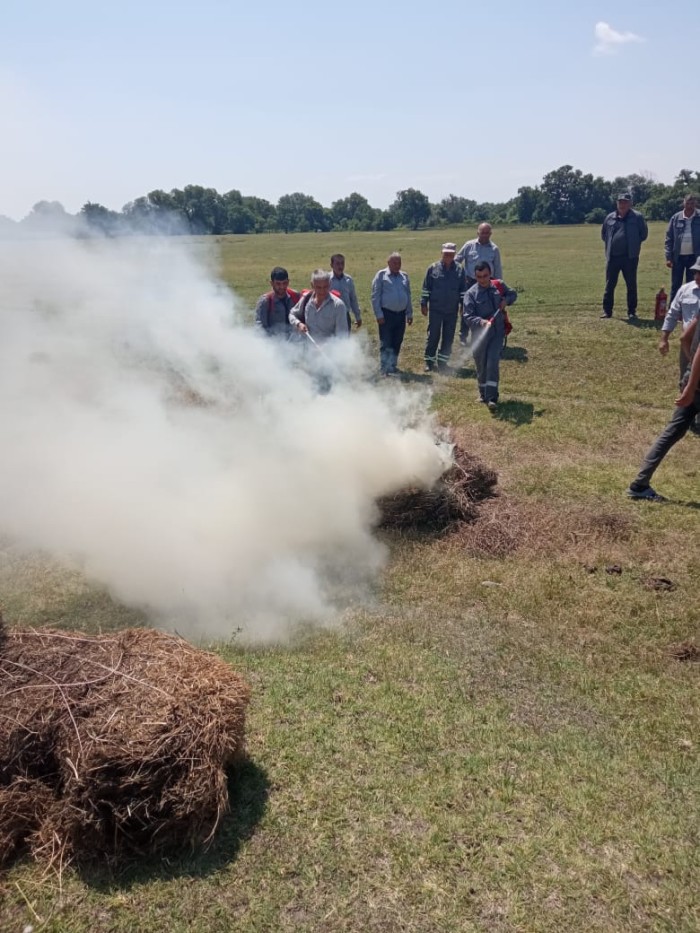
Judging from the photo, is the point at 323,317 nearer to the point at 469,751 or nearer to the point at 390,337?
the point at 390,337

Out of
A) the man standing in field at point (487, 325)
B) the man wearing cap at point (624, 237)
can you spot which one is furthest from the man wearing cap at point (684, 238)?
the man standing in field at point (487, 325)

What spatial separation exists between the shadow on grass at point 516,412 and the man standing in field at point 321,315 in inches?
107

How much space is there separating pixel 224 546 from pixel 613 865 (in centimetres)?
411

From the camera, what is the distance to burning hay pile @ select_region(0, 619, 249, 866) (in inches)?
137

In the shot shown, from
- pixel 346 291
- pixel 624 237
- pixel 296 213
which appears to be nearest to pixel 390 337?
pixel 346 291

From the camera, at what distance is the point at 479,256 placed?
13.3 metres

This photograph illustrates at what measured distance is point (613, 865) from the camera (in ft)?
11.4

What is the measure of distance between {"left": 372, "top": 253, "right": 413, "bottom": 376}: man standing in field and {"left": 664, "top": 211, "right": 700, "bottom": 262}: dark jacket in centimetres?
572

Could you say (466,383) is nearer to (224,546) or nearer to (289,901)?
(224,546)

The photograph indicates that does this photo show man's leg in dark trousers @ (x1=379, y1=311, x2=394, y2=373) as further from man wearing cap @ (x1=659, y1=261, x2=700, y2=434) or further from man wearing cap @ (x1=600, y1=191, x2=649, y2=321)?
man wearing cap @ (x1=600, y1=191, x2=649, y2=321)

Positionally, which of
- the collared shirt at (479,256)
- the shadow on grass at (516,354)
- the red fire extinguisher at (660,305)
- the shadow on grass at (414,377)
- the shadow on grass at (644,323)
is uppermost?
the collared shirt at (479,256)

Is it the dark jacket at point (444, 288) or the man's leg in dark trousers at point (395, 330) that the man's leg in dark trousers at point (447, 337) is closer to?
the dark jacket at point (444, 288)

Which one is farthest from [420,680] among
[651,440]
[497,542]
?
[651,440]

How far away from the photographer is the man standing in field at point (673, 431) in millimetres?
7312
